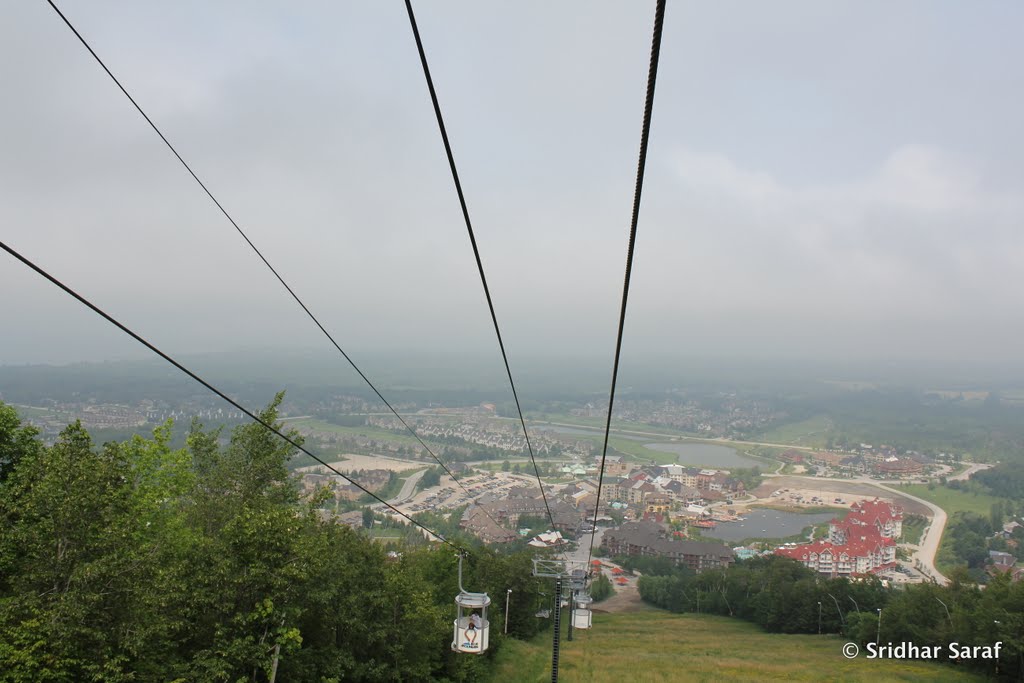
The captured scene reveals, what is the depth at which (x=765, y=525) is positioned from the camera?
232ft

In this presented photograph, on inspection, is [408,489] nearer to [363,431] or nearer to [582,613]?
[363,431]

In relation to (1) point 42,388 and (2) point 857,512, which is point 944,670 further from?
(1) point 42,388

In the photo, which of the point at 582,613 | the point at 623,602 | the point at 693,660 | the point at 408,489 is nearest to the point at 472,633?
the point at 582,613

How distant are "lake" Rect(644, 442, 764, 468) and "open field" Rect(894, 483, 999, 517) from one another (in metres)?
24.7

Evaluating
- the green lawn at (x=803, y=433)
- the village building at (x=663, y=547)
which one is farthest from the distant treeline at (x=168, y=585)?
the green lawn at (x=803, y=433)

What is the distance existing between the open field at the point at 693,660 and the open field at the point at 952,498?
56812 millimetres

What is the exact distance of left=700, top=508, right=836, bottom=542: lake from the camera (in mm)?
66438

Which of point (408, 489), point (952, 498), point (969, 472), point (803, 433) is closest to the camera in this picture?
point (408, 489)

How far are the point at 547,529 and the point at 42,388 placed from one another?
8401cm

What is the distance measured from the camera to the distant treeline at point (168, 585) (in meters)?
9.53

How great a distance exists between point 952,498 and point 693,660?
7850cm

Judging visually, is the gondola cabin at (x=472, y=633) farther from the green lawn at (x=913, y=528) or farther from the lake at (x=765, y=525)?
the green lawn at (x=913, y=528)

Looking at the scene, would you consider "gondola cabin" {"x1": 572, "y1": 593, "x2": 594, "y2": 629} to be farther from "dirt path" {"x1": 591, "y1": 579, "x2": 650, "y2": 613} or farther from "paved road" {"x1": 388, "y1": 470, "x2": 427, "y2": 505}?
"paved road" {"x1": 388, "y1": 470, "x2": 427, "y2": 505}

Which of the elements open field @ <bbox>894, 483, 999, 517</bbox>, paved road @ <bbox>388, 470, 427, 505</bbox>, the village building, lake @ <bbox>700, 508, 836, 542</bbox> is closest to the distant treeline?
the village building
